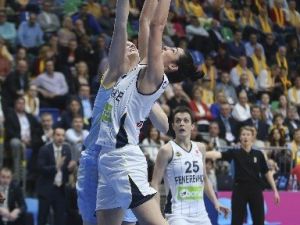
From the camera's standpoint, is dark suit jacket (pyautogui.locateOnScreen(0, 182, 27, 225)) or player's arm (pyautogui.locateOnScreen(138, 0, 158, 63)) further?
dark suit jacket (pyautogui.locateOnScreen(0, 182, 27, 225))

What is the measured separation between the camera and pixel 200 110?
18.0 metres

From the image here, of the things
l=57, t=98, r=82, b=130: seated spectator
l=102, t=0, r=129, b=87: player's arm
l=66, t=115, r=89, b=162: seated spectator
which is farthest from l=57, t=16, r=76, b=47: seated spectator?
l=102, t=0, r=129, b=87: player's arm

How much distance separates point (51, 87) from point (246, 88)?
17.0 feet

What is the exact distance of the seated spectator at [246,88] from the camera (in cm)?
1966

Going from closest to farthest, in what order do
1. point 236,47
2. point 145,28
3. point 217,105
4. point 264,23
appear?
point 145,28 < point 217,105 < point 264,23 < point 236,47

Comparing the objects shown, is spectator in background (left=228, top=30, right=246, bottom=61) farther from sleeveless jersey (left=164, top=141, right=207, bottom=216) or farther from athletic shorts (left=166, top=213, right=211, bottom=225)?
athletic shorts (left=166, top=213, right=211, bottom=225)

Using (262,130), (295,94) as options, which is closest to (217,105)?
(262,130)

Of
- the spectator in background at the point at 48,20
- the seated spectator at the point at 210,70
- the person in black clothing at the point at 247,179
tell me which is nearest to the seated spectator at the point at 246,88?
the seated spectator at the point at 210,70

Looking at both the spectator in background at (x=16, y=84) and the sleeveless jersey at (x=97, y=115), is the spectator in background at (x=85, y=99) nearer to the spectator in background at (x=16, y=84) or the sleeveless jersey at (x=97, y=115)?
the spectator in background at (x=16, y=84)

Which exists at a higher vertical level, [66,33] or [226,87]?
[66,33]

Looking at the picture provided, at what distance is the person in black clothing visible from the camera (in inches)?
504

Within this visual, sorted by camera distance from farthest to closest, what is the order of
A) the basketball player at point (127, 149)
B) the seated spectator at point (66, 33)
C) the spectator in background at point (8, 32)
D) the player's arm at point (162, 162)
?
the seated spectator at point (66, 33), the spectator in background at point (8, 32), the player's arm at point (162, 162), the basketball player at point (127, 149)

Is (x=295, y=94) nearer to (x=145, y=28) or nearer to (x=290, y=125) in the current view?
(x=290, y=125)

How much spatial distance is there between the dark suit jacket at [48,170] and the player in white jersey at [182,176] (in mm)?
4427
